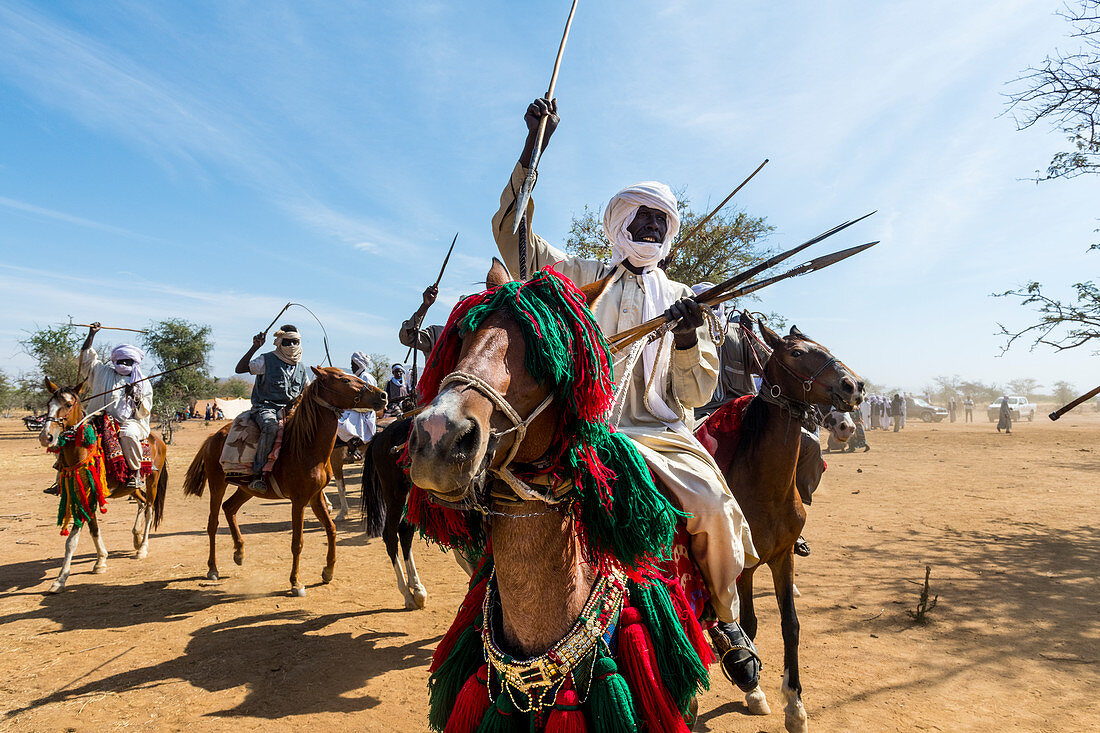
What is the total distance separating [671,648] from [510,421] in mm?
1251

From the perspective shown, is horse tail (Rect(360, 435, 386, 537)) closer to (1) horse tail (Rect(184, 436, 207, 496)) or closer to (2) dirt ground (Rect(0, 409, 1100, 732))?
(2) dirt ground (Rect(0, 409, 1100, 732))

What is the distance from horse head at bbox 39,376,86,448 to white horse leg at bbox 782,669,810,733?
28.1 ft

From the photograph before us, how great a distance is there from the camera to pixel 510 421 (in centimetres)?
145

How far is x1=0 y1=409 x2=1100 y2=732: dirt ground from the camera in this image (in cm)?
422

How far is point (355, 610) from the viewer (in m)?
6.40

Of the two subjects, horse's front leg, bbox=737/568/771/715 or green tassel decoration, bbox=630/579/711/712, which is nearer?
green tassel decoration, bbox=630/579/711/712

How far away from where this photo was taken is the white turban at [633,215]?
2.95 metres

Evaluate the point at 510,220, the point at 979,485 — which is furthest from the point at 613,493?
the point at 979,485

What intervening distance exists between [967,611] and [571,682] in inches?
250

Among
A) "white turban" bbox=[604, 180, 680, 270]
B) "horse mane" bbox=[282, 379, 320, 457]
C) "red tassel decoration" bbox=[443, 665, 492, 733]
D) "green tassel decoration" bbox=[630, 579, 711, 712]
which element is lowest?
"red tassel decoration" bbox=[443, 665, 492, 733]

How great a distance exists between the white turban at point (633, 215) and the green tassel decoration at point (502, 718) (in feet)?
6.89

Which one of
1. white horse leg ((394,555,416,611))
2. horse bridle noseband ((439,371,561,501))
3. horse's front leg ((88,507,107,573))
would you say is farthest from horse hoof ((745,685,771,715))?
horse's front leg ((88,507,107,573))

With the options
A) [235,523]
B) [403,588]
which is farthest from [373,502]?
[235,523]

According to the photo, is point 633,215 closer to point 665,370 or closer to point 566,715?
point 665,370
